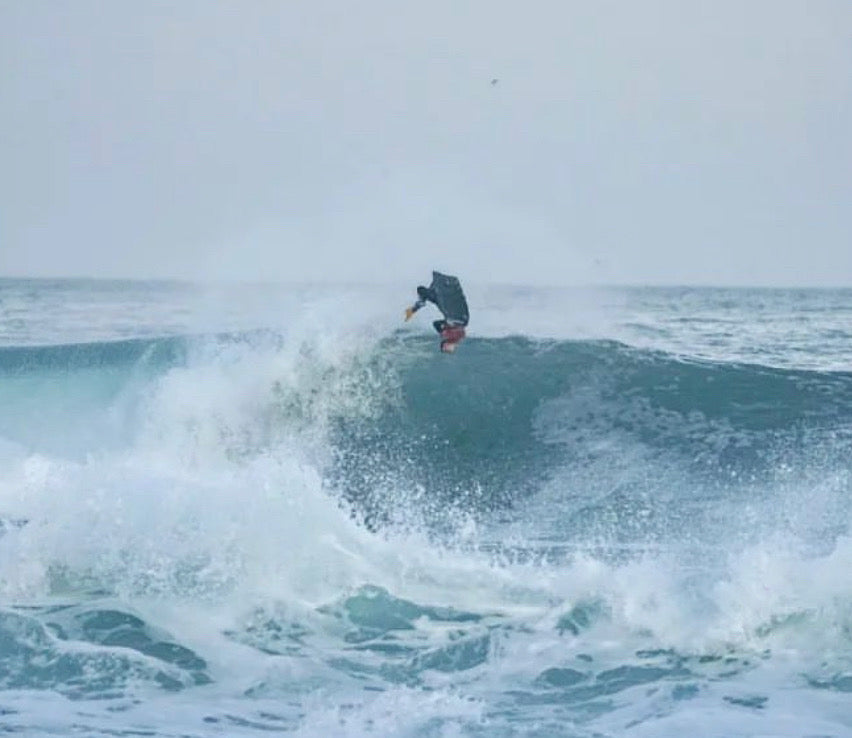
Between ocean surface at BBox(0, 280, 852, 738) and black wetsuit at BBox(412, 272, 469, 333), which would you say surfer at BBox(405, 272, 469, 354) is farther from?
ocean surface at BBox(0, 280, 852, 738)

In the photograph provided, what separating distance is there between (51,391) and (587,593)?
39.8 feet

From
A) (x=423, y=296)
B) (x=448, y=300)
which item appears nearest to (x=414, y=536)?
(x=423, y=296)

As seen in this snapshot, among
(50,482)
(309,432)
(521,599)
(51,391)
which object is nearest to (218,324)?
(51,391)

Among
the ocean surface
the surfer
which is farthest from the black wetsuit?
the ocean surface

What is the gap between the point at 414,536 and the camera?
441 inches

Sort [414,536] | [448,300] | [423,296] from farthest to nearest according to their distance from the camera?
[448,300] < [423,296] < [414,536]

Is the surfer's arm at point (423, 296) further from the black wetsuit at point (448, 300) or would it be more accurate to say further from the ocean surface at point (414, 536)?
the ocean surface at point (414, 536)

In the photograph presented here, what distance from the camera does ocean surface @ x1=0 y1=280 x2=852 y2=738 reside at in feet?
26.2

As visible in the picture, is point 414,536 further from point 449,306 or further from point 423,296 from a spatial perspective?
point 449,306

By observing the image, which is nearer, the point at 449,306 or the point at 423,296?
the point at 423,296

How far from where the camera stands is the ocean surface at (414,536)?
7973mm

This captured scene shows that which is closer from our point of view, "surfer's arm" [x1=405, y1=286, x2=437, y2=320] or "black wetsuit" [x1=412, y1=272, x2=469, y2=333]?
"surfer's arm" [x1=405, y1=286, x2=437, y2=320]

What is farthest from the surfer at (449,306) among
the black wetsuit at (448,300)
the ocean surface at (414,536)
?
the ocean surface at (414,536)

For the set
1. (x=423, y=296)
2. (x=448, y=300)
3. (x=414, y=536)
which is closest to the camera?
(x=414, y=536)
